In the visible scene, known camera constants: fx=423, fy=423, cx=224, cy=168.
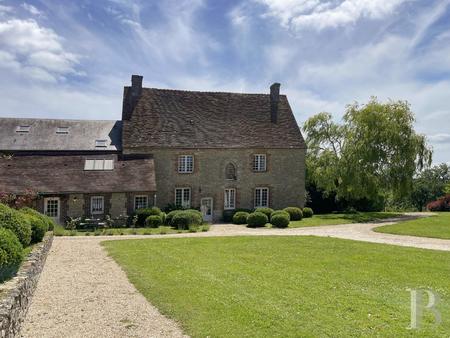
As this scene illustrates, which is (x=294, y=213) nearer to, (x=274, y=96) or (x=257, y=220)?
(x=257, y=220)

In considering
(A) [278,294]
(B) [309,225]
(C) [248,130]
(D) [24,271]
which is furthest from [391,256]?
→ (C) [248,130]

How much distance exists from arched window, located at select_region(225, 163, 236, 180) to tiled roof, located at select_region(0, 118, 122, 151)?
7777mm

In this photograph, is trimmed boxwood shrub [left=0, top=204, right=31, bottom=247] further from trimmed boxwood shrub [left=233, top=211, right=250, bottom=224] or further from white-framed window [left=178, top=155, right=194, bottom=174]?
white-framed window [left=178, top=155, right=194, bottom=174]

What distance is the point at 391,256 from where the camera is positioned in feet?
43.5

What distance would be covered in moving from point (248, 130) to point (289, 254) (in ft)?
62.5

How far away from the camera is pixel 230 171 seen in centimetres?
3061

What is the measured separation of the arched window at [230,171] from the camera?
3048 cm

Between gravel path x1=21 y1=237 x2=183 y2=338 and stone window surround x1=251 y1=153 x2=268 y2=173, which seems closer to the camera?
gravel path x1=21 y1=237 x2=183 y2=338

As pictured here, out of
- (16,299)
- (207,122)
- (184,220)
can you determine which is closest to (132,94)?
(207,122)

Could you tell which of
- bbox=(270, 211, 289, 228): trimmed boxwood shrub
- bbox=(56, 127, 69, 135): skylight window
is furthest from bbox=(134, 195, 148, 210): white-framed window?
bbox=(56, 127, 69, 135): skylight window

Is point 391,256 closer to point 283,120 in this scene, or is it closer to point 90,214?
point 90,214

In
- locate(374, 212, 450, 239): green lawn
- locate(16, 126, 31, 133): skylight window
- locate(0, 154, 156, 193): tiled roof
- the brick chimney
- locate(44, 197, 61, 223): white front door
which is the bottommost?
locate(374, 212, 450, 239): green lawn

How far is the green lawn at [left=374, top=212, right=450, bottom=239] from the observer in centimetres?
2027

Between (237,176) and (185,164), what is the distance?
3.89m
